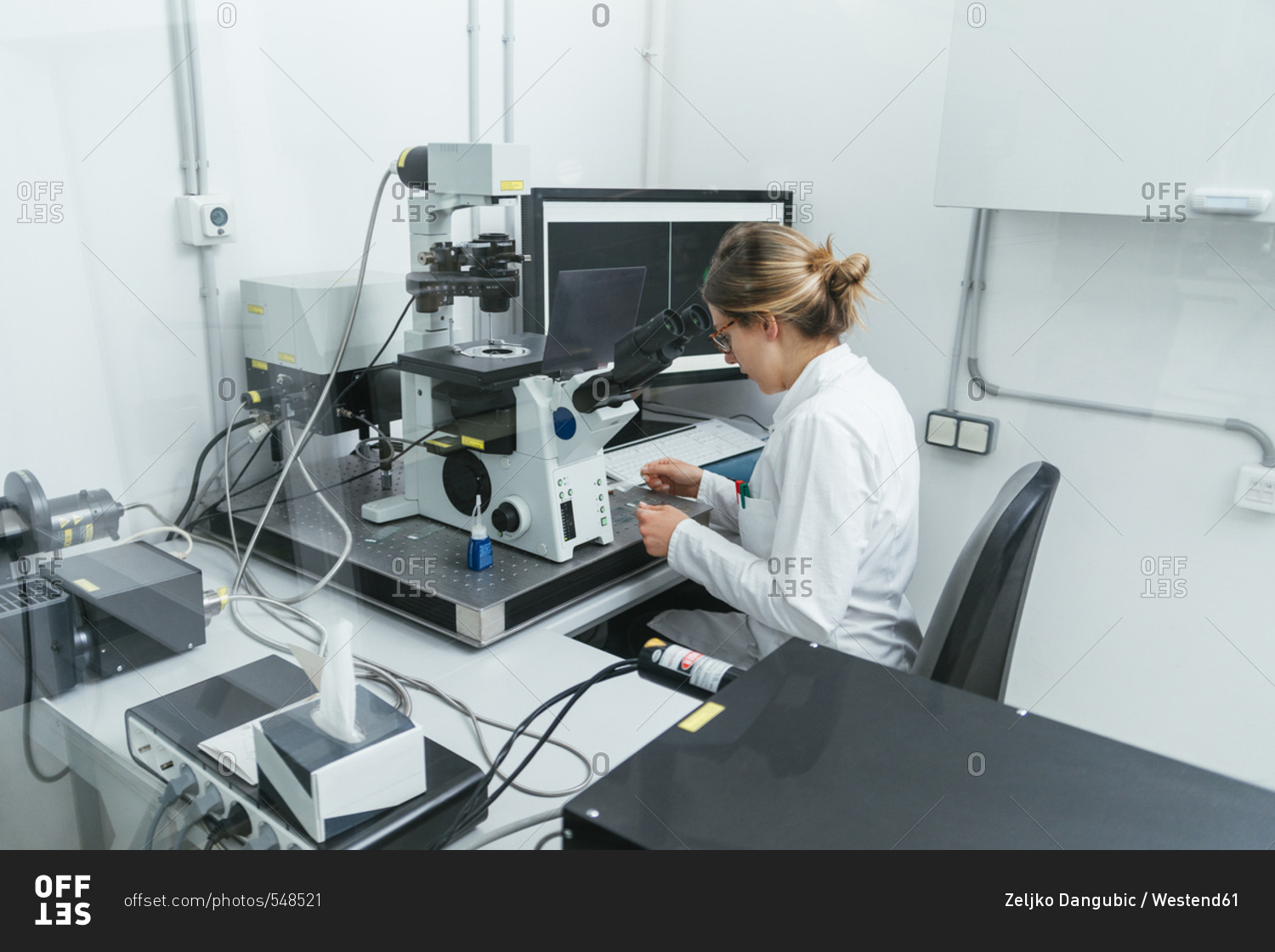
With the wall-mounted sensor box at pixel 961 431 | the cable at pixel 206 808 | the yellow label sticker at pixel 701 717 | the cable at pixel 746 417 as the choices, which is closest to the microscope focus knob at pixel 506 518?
the cable at pixel 206 808

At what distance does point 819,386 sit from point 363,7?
1.11 meters

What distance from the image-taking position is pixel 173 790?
2.89 feet

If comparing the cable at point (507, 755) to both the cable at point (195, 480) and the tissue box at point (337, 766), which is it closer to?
the tissue box at point (337, 766)

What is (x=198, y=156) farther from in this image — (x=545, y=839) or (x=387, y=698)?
(x=545, y=839)

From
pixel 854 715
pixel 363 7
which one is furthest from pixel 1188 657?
pixel 363 7

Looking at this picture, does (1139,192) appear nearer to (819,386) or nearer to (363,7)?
(819,386)

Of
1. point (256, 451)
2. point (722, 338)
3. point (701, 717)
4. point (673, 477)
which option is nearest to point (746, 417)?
point (673, 477)

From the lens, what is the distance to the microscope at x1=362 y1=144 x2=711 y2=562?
1.31 metres

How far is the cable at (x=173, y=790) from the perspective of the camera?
86cm

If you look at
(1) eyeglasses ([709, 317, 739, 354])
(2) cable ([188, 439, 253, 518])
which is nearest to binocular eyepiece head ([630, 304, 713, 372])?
(1) eyeglasses ([709, 317, 739, 354])

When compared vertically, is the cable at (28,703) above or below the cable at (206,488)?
below

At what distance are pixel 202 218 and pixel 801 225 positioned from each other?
137cm

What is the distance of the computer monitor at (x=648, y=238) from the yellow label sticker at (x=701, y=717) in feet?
3.80
